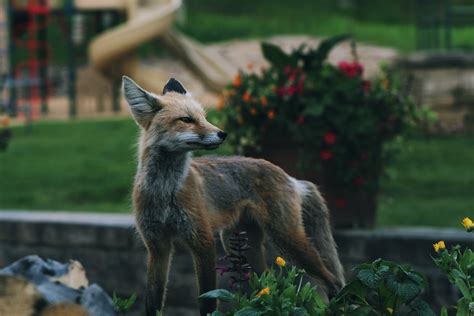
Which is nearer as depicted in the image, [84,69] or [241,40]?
[241,40]

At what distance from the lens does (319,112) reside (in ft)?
23.5

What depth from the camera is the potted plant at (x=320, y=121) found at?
7223 mm

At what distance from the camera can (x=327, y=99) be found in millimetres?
7230

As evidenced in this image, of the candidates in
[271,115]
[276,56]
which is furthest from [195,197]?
[276,56]

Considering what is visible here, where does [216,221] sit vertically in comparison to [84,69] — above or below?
above

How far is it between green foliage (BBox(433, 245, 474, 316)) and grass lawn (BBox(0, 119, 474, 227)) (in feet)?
15.5

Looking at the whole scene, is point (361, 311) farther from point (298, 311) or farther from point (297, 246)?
point (297, 246)

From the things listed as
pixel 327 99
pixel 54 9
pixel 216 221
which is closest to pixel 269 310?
pixel 216 221

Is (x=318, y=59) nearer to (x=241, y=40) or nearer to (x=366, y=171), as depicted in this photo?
(x=366, y=171)

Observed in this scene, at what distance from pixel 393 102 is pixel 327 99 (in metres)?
0.53

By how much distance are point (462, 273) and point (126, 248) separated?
3869 millimetres

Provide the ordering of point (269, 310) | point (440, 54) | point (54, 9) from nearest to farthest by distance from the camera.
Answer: point (269, 310) → point (440, 54) → point (54, 9)

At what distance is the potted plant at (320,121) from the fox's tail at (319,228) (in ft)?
7.14

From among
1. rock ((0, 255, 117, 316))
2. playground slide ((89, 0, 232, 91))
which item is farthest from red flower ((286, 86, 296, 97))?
playground slide ((89, 0, 232, 91))
